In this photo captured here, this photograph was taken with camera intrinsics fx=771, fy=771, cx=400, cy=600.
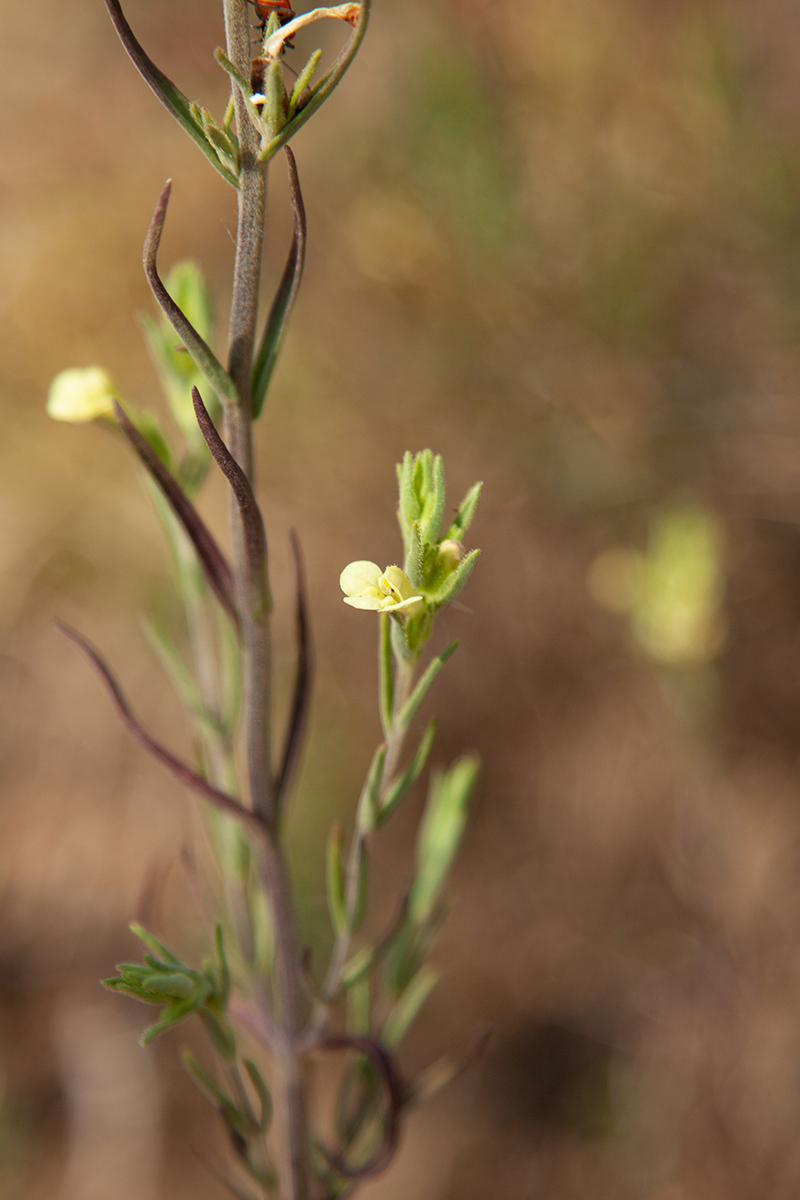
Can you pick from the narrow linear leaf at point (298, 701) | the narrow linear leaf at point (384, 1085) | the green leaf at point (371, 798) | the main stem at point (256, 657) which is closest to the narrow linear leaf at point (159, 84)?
the main stem at point (256, 657)

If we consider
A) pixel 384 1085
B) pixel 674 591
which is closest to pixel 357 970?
pixel 384 1085

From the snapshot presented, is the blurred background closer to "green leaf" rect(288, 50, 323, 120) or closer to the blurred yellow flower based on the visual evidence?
the blurred yellow flower

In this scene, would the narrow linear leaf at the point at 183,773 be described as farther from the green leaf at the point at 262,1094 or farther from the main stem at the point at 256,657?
the green leaf at the point at 262,1094

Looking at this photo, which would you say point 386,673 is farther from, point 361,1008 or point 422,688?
point 361,1008

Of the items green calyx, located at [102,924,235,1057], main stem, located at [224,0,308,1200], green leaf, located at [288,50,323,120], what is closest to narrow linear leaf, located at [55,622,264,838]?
main stem, located at [224,0,308,1200]

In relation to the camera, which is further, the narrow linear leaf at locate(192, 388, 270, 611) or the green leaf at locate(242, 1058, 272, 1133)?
the green leaf at locate(242, 1058, 272, 1133)

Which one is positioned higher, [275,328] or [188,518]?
[275,328]
